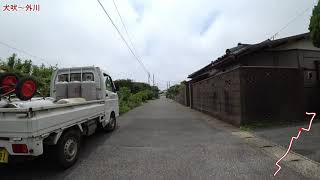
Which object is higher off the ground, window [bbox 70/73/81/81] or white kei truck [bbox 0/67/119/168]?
window [bbox 70/73/81/81]

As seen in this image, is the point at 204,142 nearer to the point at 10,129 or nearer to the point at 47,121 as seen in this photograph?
the point at 47,121

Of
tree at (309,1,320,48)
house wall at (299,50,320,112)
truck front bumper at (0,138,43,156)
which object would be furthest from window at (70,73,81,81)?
house wall at (299,50,320,112)

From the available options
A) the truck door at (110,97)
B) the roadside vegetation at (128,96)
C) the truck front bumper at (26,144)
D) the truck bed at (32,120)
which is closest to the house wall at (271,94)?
the truck door at (110,97)

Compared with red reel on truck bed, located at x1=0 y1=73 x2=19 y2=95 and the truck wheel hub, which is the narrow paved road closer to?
the truck wheel hub

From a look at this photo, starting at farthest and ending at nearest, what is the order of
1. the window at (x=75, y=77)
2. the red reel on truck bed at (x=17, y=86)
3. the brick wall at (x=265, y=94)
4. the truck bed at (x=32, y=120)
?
1. the brick wall at (x=265, y=94)
2. the window at (x=75, y=77)
3. the red reel on truck bed at (x=17, y=86)
4. the truck bed at (x=32, y=120)

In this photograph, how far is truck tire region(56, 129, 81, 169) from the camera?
206 inches

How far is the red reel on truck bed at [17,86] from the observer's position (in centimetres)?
543

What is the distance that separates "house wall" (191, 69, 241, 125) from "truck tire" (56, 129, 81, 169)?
6395 mm

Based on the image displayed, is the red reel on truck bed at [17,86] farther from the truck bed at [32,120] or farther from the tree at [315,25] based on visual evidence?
the tree at [315,25]

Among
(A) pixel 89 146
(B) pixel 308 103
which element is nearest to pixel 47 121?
(A) pixel 89 146

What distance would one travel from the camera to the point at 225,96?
12.2 meters

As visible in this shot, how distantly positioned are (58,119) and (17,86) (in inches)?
42.3

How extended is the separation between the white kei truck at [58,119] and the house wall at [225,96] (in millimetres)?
4848

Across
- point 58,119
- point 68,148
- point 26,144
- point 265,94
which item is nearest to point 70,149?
point 68,148
